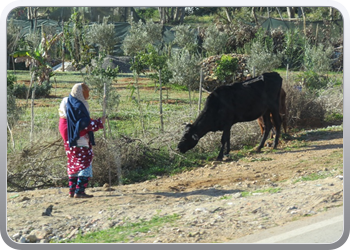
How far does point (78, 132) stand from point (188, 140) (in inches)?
141

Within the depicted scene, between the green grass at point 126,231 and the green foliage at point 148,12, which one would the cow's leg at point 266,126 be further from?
the green grass at point 126,231

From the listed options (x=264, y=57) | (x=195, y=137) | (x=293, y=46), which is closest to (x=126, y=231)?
(x=195, y=137)

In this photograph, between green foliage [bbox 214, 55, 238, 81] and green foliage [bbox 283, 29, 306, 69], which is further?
green foliage [bbox 214, 55, 238, 81]

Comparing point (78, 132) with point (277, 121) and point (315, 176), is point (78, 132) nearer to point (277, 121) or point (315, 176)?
point (315, 176)

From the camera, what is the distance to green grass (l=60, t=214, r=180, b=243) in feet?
21.0

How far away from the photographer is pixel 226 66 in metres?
14.5

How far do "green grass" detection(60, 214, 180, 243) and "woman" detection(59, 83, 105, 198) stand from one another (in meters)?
1.39

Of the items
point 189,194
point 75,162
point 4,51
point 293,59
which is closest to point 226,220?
point 189,194

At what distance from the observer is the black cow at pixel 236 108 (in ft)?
35.9

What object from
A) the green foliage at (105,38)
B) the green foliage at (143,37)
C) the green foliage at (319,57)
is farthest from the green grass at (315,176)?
the green foliage at (105,38)

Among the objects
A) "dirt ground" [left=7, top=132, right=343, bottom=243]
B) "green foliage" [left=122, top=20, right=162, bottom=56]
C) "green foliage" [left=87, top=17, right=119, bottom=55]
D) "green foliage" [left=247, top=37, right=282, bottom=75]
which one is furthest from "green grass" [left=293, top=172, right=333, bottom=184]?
"green foliage" [left=87, top=17, right=119, bottom=55]

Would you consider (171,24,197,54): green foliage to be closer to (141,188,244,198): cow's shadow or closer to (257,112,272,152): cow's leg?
(257,112,272,152): cow's leg

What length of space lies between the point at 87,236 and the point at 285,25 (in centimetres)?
972

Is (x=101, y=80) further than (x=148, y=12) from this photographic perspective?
No
